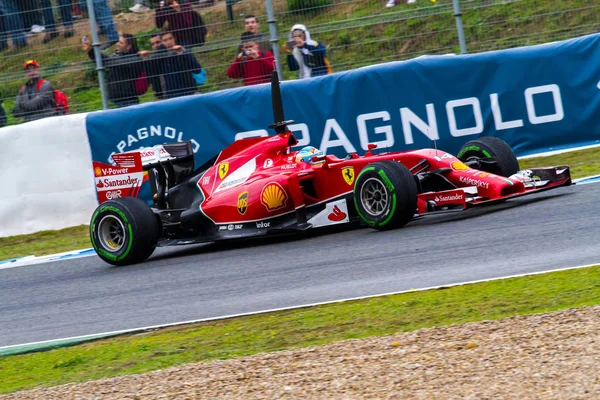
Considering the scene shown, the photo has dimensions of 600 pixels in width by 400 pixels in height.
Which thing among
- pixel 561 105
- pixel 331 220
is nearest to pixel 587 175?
pixel 561 105

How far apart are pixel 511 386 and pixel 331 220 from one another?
201 inches

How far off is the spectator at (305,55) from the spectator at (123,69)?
1.98m

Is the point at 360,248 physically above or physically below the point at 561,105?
below

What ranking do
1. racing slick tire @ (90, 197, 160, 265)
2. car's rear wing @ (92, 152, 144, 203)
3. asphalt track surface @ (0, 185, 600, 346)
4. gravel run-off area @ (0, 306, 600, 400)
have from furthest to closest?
car's rear wing @ (92, 152, 144, 203) < racing slick tire @ (90, 197, 160, 265) < asphalt track surface @ (0, 185, 600, 346) < gravel run-off area @ (0, 306, 600, 400)

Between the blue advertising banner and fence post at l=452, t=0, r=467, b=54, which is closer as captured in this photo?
the blue advertising banner

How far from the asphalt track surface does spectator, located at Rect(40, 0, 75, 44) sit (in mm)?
4001

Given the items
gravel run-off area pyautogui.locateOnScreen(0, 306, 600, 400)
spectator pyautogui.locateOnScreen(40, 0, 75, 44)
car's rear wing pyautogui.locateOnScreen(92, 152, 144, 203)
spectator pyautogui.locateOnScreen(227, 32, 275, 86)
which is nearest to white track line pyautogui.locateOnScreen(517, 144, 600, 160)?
spectator pyautogui.locateOnScreen(227, 32, 275, 86)

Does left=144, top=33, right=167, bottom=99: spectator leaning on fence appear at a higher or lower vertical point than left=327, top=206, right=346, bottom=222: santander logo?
higher

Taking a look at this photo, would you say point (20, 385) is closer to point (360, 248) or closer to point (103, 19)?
point (360, 248)


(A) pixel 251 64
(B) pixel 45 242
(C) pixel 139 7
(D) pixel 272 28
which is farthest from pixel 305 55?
(B) pixel 45 242

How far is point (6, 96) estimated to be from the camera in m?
13.5

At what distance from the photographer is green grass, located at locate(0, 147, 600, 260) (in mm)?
11625

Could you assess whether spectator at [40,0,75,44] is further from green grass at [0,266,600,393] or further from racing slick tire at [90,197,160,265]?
green grass at [0,266,600,393]

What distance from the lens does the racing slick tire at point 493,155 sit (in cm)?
952
